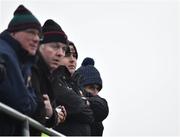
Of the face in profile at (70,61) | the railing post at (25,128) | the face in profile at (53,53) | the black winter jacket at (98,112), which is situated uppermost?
the face in profile at (53,53)

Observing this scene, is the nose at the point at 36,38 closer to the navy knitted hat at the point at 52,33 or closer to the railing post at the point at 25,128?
the navy knitted hat at the point at 52,33

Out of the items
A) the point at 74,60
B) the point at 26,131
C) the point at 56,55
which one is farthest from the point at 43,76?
the point at 74,60

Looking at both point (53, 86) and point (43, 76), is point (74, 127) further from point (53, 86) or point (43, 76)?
point (43, 76)

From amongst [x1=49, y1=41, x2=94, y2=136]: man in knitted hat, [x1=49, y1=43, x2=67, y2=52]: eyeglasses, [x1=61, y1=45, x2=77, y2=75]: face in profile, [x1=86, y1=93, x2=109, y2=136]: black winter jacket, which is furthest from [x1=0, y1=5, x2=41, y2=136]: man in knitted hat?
[x1=86, y1=93, x2=109, y2=136]: black winter jacket

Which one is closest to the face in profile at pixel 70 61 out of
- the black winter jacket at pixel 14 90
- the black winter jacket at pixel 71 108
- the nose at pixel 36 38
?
the black winter jacket at pixel 71 108

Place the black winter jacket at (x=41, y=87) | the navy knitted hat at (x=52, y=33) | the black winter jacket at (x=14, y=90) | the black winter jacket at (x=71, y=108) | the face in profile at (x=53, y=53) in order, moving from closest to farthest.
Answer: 1. the black winter jacket at (x=14, y=90)
2. the black winter jacket at (x=41, y=87)
3. the face in profile at (x=53, y=53)
4. the navy knitted hat at (x=52, y=33)
5. the black winter jacket at (x=71, y=108)

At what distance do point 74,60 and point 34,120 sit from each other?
2.24 m

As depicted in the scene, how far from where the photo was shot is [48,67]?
7.43 metres

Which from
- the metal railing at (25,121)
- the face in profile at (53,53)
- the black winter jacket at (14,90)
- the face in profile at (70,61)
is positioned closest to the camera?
the metal railing at (25,121)

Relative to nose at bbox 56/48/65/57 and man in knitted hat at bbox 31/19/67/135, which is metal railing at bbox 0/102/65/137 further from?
nose at bbox 56/48/65/57

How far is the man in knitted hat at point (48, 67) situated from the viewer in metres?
7.01

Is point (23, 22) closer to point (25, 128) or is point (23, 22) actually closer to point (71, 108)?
point (25, 128)

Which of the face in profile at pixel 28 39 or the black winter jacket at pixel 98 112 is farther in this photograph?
the black winter jacket at pixel 98 112

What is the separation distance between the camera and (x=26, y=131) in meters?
6.39
